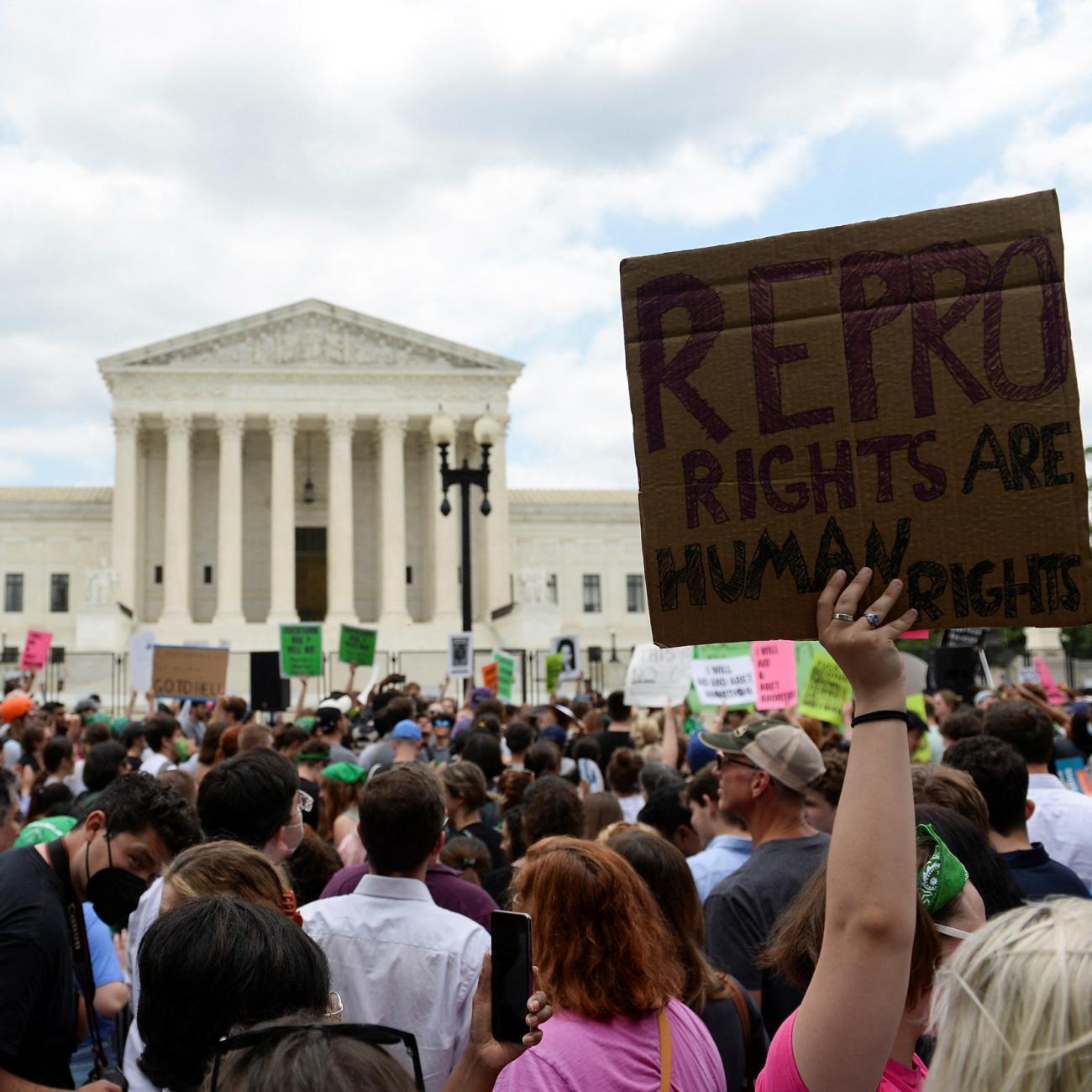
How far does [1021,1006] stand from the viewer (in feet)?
5.34

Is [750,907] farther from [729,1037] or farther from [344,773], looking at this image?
[344,773]

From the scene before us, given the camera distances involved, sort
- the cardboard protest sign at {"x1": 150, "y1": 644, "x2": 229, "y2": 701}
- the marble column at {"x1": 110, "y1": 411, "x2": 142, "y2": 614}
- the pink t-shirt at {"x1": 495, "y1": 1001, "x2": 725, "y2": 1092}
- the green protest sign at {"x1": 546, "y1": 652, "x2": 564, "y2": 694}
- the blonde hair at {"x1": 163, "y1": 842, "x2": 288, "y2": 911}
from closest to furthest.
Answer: the pink t-shirt at {"x1": 495, "y1": 1001, "x2": 725, "y2": 1092} < the blonde hair at {"x1": 163, "y1": 842, "x2": 288, "y2": 911} < the cardboard protest sign at {"x1": 150, "y1": 644, "x2": 229, "y2": 701} < the green protest sign at {"x1": 546, "y1": 652, "x2": 564, "y2": 694} < the marble column at {"x1": 110, "y1": 411, "x2": 142, "y2": 614}

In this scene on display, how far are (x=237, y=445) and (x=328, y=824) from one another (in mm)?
49101

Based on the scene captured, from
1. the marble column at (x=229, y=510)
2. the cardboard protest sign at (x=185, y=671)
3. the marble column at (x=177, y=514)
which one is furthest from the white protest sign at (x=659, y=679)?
the marble column at (x=177, y=514)

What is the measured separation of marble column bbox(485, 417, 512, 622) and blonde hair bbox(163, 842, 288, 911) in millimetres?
51926

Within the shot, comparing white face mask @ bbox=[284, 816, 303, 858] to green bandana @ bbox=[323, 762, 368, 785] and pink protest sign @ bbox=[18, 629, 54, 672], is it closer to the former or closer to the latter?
green bandana @ bbox=[323, 762, 368, 785]

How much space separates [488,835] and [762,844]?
8.58 ft

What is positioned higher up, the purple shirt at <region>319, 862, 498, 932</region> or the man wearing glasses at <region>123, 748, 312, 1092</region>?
the man wearing glasses at <region>123, 748, 312, 1092</region>

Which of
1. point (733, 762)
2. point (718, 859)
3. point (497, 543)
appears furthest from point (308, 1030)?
point (497, 543)

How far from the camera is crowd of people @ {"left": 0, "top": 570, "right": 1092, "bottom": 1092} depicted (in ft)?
5.86

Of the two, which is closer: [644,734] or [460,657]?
[644,734]

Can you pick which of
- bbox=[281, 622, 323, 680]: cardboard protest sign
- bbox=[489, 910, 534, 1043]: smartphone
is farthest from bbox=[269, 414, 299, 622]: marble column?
bbox=[489, 910, 534, 1043]: smartphone

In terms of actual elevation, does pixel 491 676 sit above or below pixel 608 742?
above

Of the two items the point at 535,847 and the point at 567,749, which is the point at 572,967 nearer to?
the point at 535,847
